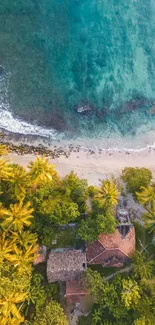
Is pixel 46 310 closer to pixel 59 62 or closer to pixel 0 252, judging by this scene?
pixel 0 252

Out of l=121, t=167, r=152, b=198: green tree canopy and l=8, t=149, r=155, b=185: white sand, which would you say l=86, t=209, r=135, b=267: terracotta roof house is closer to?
l=121, t=167, r=152, b=198: green tree canopy

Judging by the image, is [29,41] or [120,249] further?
[29,41]

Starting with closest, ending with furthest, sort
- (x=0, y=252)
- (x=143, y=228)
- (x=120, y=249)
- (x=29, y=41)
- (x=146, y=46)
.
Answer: (x=0, y=252)
(x=120, y=249)
(x=143, y=228)
(x=29, y=41)
(x=146, y=46)

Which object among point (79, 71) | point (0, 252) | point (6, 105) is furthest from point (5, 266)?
point (79, 71)

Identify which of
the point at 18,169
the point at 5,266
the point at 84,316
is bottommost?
the point at 84,316

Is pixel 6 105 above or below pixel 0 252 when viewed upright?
above

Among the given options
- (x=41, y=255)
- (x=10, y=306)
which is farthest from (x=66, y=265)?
(x=10, y=306)
